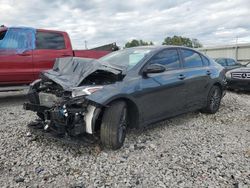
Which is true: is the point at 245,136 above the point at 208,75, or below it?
below

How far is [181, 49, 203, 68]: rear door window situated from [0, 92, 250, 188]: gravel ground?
48.2 inches

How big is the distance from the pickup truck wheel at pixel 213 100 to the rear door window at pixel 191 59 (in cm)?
73

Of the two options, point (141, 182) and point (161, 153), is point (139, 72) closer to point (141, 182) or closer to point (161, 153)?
point (161, 153)

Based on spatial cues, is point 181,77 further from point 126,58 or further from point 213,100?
point 213,100

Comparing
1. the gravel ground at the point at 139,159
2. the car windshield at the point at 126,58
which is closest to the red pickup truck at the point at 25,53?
the gravel ground at the point at 139,159

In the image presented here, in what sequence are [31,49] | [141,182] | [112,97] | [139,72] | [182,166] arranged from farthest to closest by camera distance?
[31,49]
[139,72]
[112,97]
[182,166]
[141,182]

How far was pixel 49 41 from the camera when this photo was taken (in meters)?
8.55

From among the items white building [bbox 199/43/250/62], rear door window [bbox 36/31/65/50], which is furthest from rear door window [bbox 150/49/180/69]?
white building [bbox 199/43/250/62]

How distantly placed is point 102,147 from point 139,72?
131 cm

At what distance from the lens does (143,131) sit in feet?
18.4

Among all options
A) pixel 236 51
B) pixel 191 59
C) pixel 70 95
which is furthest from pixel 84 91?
pixel 236 51

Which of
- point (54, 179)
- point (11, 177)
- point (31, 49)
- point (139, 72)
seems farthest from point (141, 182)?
point (31, 49)

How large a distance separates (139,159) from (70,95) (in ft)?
4.26

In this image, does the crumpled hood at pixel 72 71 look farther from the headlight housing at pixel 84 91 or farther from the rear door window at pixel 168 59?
the rear door window at pixel 168 59
